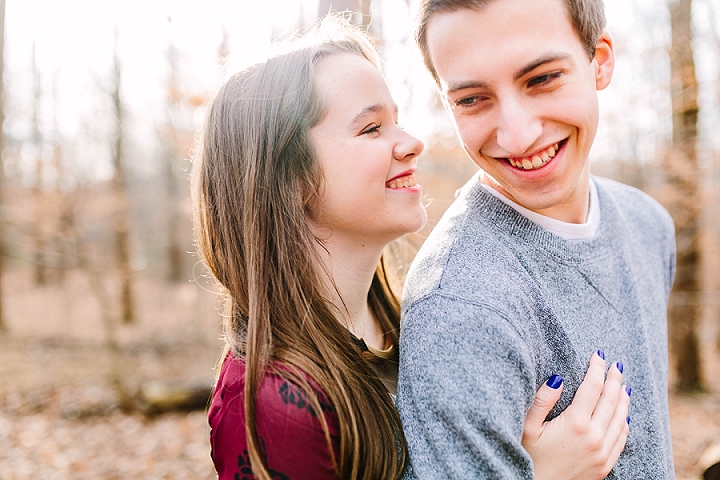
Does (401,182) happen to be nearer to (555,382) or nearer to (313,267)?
(313,267)

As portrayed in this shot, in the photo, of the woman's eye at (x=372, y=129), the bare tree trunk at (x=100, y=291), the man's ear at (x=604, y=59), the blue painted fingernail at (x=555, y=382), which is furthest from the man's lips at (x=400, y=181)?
the bare tree trunk at (x=100, y=291)

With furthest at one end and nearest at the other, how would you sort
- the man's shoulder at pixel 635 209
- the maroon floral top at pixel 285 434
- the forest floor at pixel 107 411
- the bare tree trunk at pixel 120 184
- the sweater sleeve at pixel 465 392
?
the bare tree trunk at pixel 120 184, the forest floor at pixel 107 411, the man's shoulder at pixel 635 209, the maroon floral top at pixel 285 434, the sweater sleeve at pixel 465 392

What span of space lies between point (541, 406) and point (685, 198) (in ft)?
18.7

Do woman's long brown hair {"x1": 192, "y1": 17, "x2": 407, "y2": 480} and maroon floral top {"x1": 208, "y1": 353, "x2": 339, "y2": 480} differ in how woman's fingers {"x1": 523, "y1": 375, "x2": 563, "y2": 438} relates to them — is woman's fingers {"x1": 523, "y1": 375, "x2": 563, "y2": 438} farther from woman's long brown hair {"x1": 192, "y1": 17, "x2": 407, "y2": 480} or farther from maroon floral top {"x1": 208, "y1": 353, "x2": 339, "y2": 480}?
maroon floral top {"x1": 208, "y1": 353, "x2": 339, "y2": 480}

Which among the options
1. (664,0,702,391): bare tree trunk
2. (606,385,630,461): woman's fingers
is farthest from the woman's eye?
(664,0,702,391): bare tree trunk

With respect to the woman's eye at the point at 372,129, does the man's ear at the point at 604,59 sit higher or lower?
higher

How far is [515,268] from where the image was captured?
146 cm

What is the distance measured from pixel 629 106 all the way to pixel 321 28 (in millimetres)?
5199

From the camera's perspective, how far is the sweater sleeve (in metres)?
1.21

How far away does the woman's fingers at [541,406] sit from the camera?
4.64 feet

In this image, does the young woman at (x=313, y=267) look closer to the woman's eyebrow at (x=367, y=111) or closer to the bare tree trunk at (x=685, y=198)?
the woman's eyebrow at (x=367, y=111)

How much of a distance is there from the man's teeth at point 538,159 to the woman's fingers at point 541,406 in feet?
1.90

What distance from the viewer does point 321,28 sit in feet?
6.68

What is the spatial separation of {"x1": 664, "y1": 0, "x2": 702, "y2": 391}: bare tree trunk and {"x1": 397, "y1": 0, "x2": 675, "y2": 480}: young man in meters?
4.77
